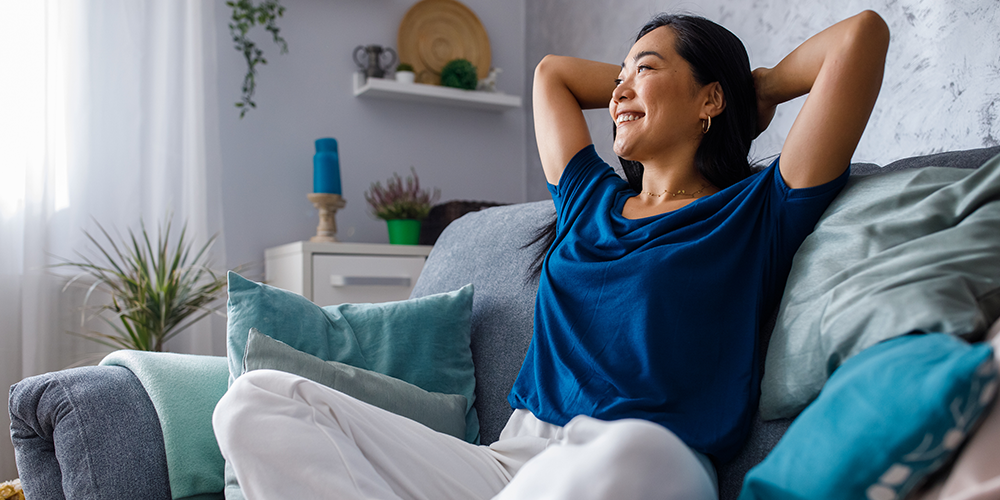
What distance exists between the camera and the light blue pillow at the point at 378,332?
1.27 meters

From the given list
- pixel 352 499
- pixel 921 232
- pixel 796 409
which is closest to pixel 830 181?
pixel 921 232

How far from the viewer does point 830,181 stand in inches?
Answer: 41.2

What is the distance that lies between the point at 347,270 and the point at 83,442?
4.87 feet

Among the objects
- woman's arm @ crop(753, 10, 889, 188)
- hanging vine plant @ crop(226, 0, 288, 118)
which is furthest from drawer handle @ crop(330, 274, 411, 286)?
woman's arm @ crop(753, 10, 889, 188)

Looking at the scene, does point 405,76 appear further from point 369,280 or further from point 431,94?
point 369,280

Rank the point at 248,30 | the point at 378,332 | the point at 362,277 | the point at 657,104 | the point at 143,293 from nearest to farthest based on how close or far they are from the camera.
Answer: the point at 657,104
the point at 378,332
the point at 143,293
the point at 362,277
the point at 248,30

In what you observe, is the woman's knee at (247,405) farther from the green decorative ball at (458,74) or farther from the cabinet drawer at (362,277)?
the green decorative ball at (458,74)

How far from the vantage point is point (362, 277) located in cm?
254

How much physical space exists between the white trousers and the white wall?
6.68 ft

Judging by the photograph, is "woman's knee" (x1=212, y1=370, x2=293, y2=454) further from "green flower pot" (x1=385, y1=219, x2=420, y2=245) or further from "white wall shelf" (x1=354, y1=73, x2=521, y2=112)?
"white wall shelf" (x1=354, y1=73, x2=521, y2=112)

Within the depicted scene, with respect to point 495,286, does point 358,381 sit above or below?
below

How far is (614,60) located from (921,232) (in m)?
2.08

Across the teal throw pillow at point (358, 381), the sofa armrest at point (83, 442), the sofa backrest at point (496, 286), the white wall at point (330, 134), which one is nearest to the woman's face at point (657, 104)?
the sofa backrest at point (496, 286)

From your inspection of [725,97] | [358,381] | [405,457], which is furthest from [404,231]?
[405,457]
